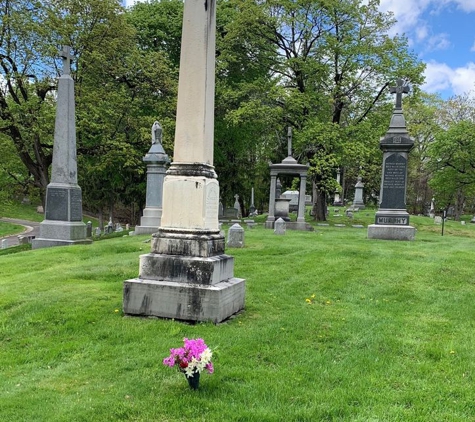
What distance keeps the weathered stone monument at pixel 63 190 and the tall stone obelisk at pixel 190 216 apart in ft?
29.4

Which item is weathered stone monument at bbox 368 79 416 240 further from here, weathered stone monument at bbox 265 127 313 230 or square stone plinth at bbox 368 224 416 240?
weathered stone monument at bbox 265 127 313 230

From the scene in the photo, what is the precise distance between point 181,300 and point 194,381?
1855 millimetres

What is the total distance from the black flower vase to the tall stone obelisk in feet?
5.80

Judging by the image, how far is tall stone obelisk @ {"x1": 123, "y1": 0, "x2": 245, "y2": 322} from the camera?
5.40m

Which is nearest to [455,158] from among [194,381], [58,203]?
[58,203]

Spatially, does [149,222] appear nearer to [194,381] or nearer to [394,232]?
[394,232]

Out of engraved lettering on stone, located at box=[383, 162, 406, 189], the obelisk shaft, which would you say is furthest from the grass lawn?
engraved lettering on stone, located at box=[383, 162, 406, 189]

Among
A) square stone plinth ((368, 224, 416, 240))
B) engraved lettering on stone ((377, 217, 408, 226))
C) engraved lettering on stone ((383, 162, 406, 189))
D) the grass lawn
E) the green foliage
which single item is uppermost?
the green foliage

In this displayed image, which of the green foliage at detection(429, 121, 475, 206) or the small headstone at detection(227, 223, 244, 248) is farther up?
the green foliage at detection(429, 121, 475, 206)

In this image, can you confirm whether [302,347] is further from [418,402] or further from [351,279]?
[351,279]

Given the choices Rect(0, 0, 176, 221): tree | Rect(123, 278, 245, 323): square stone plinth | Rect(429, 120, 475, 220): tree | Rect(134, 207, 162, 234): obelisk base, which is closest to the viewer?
Rect(123, 278, 245, 323): square stone plinth

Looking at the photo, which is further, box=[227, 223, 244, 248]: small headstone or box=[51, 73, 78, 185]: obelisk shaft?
box=[51, 73, 78, 185]: obelisk shaft

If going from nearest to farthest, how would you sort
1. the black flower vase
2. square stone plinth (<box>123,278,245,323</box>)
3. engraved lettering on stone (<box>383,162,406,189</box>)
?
1. the black flower vase
2. square stone plinth (<box>123,278,245,323</box>)
3. engraved lettering on stone (<box>383,162,406,189</box>)

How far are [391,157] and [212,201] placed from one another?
10887 millimetres
